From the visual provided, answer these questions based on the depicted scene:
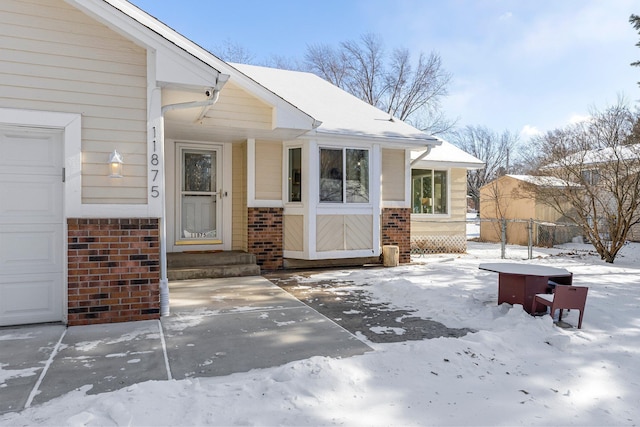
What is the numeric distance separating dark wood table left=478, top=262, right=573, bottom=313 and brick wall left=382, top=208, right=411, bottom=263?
4.01 metres

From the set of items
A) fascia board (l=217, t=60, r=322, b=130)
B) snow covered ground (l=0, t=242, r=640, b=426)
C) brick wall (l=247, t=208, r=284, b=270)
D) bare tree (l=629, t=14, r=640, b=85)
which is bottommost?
snow covered ground (l=0, t=242, r=640, b=426)

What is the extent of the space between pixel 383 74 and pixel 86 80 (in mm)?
23374

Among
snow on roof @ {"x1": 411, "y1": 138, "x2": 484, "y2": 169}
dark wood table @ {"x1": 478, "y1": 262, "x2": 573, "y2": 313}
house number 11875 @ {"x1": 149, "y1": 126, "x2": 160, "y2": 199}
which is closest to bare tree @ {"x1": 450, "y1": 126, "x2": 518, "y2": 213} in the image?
snow on roof @ {"x1": 411, "y1": 138, "x2": 484, "y2": 169}

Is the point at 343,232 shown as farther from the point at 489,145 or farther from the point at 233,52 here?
the point at 489,145

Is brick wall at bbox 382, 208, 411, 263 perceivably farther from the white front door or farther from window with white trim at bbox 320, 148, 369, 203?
the white front door

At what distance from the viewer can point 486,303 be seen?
5242 millimetres

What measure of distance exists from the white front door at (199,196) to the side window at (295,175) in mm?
1534

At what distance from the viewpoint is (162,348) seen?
3633 mm

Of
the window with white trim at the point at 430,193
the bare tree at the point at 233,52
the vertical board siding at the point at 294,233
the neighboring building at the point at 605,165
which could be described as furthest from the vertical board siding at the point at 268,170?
the bare tree at the point at 233,52

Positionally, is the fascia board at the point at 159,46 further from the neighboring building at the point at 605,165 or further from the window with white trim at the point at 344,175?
the neighboring building at the point at 605,165

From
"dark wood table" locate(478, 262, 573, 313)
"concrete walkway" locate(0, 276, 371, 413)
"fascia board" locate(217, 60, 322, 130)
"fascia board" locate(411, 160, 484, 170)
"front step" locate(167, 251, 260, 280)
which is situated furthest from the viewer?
"fascia board" locate(411, 160, 484, 170)

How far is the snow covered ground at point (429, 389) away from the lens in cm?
241

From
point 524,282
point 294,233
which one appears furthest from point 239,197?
point 524,282

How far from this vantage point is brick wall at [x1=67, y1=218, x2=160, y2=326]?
14.0 ft
